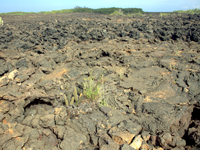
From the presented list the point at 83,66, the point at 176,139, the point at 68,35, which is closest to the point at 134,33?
the point at 68,35

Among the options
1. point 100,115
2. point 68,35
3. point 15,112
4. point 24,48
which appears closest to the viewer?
point 15,112

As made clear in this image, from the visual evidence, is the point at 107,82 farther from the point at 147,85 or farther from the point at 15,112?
the point at 15,112

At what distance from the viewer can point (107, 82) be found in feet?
13.0

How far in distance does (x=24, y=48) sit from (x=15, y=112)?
4.50 m

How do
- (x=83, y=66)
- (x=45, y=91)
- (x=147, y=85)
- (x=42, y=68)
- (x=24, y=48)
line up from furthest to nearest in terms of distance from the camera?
(x=24, y=48) < (x=83, y=66) < (x=42, y=68) < (x=147, y=85) < (x=45, y=91)

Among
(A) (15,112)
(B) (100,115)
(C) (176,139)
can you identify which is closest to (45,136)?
(A) (15,112)

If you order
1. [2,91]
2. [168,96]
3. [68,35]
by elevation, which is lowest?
[168,96]

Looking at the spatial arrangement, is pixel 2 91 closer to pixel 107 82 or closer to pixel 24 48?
pixel 107 82

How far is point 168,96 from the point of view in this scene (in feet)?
10.8

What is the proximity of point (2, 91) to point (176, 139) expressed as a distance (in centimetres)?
320

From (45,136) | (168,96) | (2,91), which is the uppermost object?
(2,91)

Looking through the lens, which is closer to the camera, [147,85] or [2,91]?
[2,91]

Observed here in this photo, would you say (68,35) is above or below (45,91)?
above

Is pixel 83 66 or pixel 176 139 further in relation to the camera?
pixel 83 66
